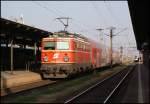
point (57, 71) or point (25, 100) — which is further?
point (57, 71)

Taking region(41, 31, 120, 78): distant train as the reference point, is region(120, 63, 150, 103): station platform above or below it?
below

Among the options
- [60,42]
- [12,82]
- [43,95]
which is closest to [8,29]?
[60,42]

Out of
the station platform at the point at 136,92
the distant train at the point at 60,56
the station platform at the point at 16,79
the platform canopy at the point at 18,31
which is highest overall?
the platform canopy at the point at 18,31

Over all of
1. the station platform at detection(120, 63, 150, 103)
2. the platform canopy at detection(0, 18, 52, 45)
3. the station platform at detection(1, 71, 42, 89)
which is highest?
the platform canopy at detection(0, 18, 52, 45)

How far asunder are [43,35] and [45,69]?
7.98 m

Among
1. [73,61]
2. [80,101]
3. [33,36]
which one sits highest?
[33,36]

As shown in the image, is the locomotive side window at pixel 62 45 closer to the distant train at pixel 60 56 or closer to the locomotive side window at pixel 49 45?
the distant train at pixel 60 56

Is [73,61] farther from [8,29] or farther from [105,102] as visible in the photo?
[105,102]

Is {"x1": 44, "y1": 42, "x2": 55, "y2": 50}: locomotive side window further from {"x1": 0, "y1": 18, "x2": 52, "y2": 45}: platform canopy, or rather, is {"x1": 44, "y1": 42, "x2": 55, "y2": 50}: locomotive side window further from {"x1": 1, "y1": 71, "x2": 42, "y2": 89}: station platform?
{"x1": 1, "y1": 71, "x2": 42, "y2": 89}: station platform

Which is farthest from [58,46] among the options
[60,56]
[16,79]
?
[16,79]

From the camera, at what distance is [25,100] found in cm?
1579

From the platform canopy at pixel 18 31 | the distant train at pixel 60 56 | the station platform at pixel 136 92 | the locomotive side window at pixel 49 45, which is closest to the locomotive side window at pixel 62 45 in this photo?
the distant train at pixel 60 56

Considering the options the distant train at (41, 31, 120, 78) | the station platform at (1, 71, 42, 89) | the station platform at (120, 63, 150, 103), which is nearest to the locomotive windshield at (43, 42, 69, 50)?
the distant train at (41, 31, 120, 78)

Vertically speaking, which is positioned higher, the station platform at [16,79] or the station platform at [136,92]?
the station platform at [16,79]
